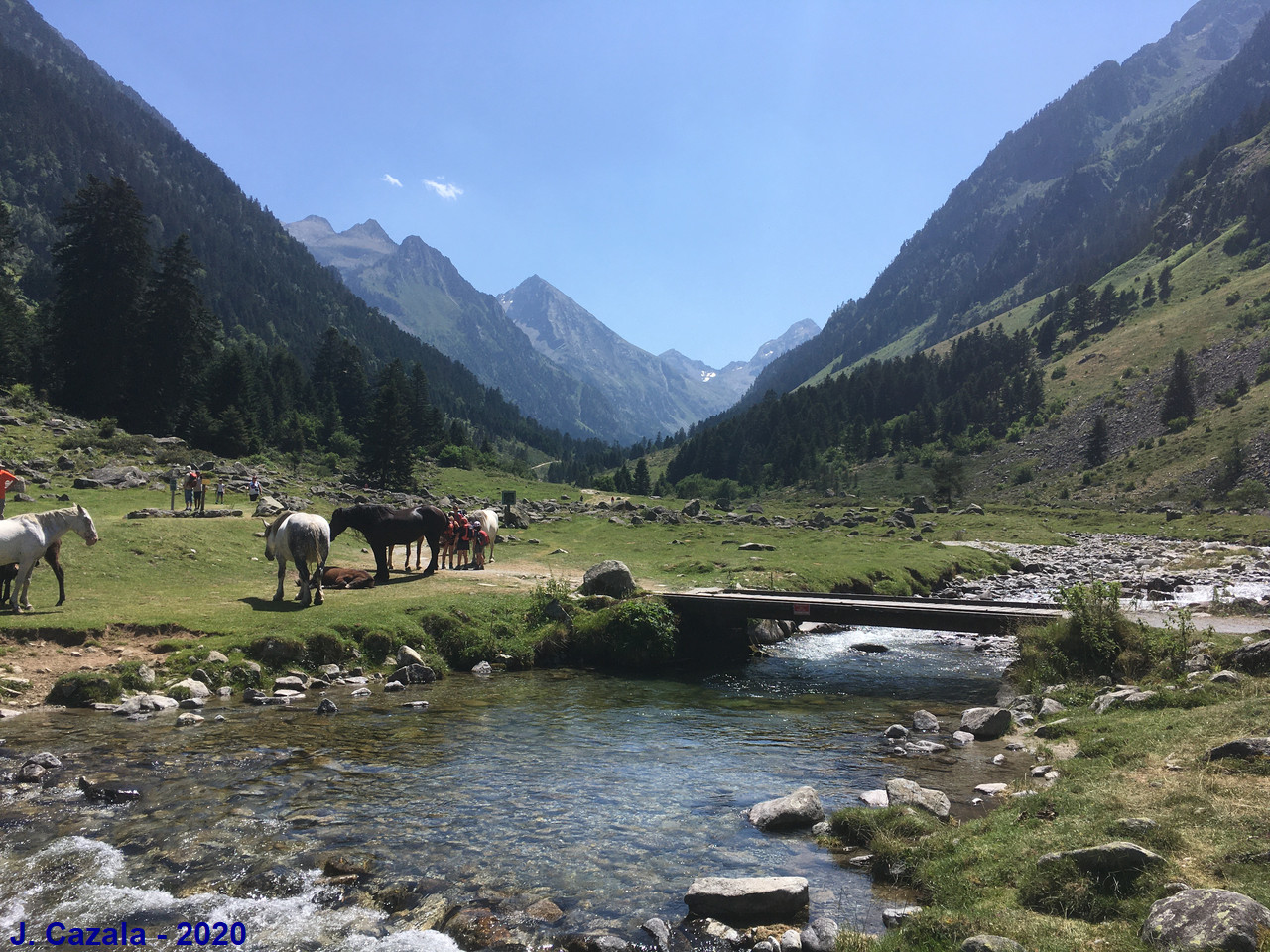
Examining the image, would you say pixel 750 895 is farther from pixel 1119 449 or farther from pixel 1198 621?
pixel 1119 449

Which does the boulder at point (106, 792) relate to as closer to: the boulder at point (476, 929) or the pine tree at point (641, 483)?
the boulder at point (476, 929)

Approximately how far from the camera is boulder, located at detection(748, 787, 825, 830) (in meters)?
9.98

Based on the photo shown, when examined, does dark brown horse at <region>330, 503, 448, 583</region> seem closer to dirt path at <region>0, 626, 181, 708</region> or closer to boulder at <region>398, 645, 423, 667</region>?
boulder at <region>398, 645, 423, 667</region>

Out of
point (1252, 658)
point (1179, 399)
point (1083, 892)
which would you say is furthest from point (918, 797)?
point (1179, 399)

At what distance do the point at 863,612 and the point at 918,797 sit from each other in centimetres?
1405

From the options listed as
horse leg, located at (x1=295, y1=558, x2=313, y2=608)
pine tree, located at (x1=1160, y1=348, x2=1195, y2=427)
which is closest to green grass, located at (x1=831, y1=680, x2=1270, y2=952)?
horse leg, located at (x1=295, y1=558, x2=313, y2=608)

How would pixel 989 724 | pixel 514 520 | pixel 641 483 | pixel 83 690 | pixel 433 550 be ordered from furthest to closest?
pixel 641 483 < pixel 514 520 < pixel 433 550 < pixel 83 690 < pixel 989 724

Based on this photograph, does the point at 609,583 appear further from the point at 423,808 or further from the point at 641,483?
the point at 641,483

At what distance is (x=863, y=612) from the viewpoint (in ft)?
76.8

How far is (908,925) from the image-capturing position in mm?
6566

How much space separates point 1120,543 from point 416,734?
74872 millimetres

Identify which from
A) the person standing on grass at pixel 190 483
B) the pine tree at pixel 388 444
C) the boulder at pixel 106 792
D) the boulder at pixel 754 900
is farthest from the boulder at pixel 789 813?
the pine tree at pixel 388 444

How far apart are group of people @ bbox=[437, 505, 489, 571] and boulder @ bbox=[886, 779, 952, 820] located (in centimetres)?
2565

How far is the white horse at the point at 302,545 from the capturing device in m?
22.5
